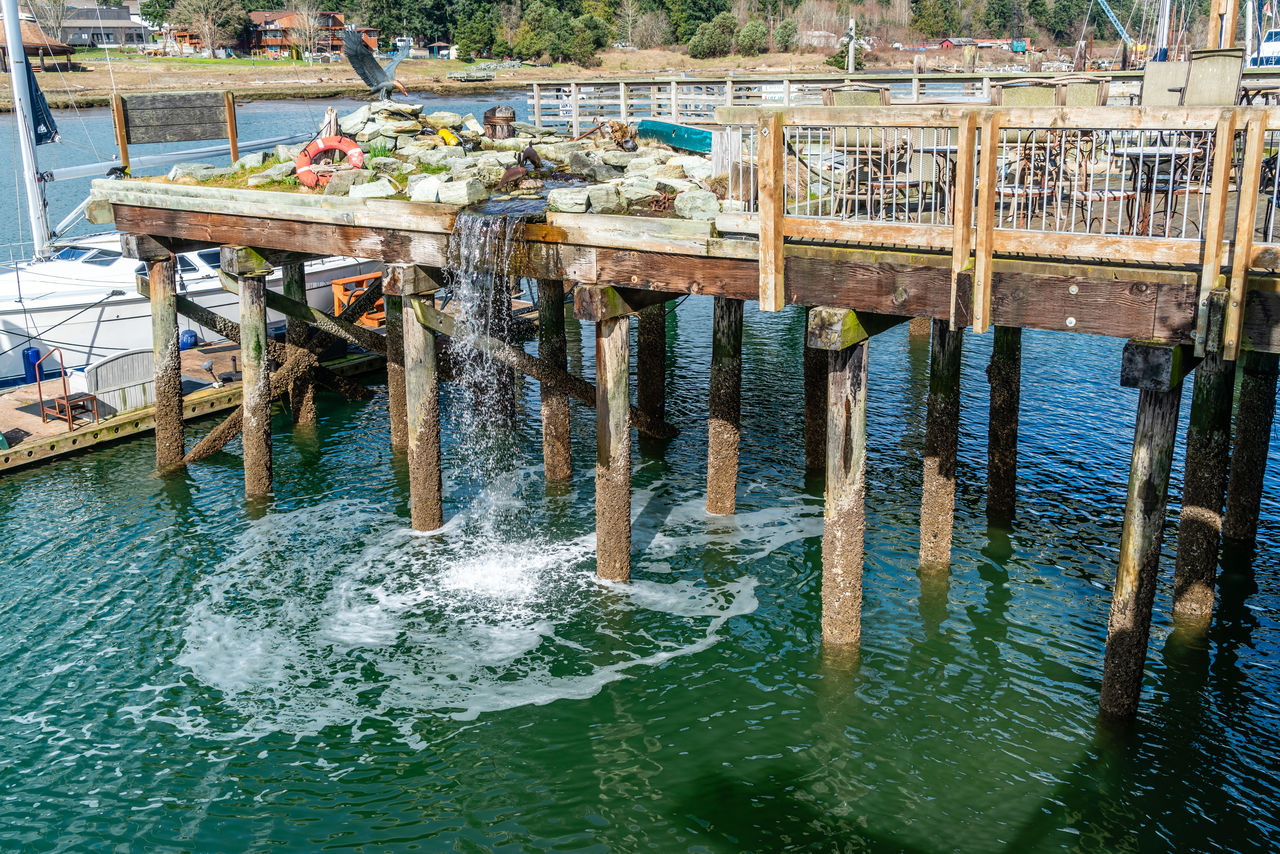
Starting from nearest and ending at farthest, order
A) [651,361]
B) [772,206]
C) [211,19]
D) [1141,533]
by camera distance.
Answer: [1141,533] < [772,206] < [651,361] < [211,19]

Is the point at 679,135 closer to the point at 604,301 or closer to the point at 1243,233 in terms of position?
the point at 604,301

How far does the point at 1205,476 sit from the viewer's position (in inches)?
483

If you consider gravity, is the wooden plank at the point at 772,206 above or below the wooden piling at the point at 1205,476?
above

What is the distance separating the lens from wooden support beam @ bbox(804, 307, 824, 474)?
16.9 m

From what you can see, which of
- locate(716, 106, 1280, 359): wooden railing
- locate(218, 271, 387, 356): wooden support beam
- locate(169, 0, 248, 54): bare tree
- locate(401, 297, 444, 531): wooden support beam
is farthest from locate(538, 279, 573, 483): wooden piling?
locate(169, 0, 248, 54): bare tree

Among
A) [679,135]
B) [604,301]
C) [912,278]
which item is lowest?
[604,301]

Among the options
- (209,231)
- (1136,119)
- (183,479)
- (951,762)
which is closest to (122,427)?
(183,479)

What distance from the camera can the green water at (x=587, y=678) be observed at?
33.1 feet

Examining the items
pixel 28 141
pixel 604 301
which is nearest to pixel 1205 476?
pixel 604 301

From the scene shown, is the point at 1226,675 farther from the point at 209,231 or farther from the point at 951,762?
the point at 209,231

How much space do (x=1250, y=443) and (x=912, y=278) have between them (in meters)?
6.43

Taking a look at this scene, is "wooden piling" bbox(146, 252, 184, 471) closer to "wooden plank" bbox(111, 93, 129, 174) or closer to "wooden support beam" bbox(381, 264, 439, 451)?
"wooden plank" bbox(111, 93, 129, 174)

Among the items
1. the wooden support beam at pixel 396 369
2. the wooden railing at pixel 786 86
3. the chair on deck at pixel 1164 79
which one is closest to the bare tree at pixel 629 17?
the wooden railing at pixel 786 86

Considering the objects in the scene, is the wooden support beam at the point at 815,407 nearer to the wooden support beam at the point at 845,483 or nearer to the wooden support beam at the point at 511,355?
the wooden support beam at the point at 511,355
